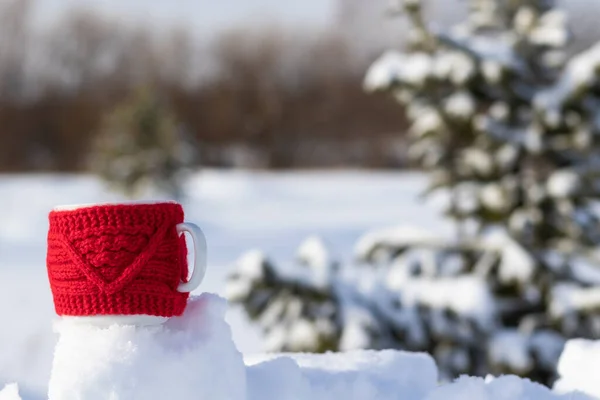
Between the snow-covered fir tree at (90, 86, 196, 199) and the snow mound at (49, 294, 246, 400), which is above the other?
the snow mound at (49, 294, 246, 400)

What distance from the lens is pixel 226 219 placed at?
12.6m

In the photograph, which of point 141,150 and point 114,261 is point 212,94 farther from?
point 114,261

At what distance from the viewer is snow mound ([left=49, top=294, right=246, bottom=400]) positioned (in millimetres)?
910

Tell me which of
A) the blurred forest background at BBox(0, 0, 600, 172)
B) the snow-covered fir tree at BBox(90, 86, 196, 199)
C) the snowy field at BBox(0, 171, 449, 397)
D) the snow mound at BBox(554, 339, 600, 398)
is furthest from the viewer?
the blurred forest background at BBox(0, 0, 600, 172)

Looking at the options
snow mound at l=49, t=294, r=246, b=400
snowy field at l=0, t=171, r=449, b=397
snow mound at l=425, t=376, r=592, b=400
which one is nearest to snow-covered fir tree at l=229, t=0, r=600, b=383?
snow mound at l=425, t=376, r=592, b=400

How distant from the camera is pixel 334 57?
62.9 feet

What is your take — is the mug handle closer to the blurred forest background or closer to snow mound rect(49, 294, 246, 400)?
snow mound rect(49, 294, 246, 400)

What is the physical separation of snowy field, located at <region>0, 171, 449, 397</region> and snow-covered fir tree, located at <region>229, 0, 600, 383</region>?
8.00 feet

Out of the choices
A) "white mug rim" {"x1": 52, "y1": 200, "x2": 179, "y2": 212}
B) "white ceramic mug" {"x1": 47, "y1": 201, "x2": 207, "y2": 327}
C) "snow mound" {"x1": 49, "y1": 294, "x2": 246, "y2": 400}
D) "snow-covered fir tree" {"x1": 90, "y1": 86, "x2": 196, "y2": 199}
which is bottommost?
"snow-covered fir tree" {"x1": 90, "y1": 86, "x2": 196, "y2": 199}

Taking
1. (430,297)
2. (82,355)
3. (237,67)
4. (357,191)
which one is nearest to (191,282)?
(82,355)

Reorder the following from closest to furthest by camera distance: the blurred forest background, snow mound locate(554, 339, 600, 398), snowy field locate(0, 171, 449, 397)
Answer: snow mound locate(554, 339, 600, 398) < snowy field locate(0, 171, 449, 397) < the blurred forest background

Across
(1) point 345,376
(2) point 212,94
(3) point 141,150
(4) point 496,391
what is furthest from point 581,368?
(2) point 212,94

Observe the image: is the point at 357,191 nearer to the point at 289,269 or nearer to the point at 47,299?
the point at 47,299

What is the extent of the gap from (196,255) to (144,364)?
0.16 meters
